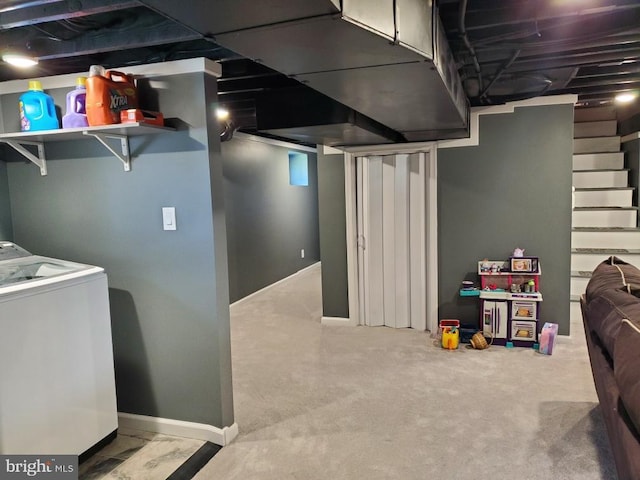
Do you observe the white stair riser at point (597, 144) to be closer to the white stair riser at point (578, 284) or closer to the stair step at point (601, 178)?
the stair step at point (601, 178)

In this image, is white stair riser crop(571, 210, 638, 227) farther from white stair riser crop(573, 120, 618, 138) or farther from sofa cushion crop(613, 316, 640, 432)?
sofa cushion crop(613, 316, 640, 432)

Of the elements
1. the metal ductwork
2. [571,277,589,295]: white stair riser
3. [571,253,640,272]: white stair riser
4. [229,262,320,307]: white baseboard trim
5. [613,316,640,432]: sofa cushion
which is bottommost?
[229,262,320,307]: white baseboard trim

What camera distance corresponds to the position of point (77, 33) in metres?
2.26

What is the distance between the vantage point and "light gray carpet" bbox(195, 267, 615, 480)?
221 cm

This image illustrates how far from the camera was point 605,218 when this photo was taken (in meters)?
5.17

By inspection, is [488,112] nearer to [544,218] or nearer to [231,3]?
[544,218]

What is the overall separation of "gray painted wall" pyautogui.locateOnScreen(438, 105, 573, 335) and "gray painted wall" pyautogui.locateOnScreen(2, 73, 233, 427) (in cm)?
239

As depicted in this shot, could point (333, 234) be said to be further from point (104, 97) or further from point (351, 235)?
point (104, 97)

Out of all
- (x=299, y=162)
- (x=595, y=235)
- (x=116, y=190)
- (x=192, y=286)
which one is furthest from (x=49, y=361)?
(x=299, y=162)

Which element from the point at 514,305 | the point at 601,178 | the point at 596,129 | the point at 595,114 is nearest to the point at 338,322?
the point at 514,305

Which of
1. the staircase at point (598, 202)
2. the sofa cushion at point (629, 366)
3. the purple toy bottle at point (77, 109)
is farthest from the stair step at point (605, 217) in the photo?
the purple toy bottle at point (77, 109)

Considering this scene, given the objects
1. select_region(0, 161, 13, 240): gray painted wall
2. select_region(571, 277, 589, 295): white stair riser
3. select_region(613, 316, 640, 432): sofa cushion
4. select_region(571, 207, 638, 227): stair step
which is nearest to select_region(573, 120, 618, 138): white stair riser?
select_region(571, 207, 638, 227): stair step

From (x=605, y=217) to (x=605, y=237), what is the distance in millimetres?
286

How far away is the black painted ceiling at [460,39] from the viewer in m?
1.98
